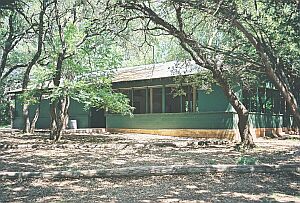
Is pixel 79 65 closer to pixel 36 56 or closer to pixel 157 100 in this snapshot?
pixel 36 56

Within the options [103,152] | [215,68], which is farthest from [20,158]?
[215,68]

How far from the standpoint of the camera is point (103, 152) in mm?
12070

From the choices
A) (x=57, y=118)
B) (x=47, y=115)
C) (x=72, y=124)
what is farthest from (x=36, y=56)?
(x=47, y=115)

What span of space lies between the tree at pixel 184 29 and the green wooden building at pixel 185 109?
10.4ft

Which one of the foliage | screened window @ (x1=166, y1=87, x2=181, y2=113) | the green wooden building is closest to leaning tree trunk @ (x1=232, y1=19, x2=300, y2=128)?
the green wooden building

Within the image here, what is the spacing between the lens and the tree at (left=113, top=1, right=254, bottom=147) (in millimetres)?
10992

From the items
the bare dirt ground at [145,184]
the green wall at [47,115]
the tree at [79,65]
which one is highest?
the tree at [79,65]

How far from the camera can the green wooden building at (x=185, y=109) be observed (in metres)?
17.5

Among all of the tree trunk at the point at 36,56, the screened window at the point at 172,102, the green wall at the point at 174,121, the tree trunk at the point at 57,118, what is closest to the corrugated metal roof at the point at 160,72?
the screened window at the point at 172,102

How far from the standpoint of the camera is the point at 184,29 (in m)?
12.8

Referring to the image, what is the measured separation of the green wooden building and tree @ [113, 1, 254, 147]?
3.17 meters

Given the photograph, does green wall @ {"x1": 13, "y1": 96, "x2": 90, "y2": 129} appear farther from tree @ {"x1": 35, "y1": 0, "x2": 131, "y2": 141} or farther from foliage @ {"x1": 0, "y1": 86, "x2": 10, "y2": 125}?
tree @ {"x1": 35, "y1": 0, "x2": 131, "y2": 141}

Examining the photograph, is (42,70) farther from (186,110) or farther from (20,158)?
(186,110)

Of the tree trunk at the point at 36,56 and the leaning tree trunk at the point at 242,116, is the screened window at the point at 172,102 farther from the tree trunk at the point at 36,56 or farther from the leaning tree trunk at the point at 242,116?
the tree trunk at the point at 36,56
